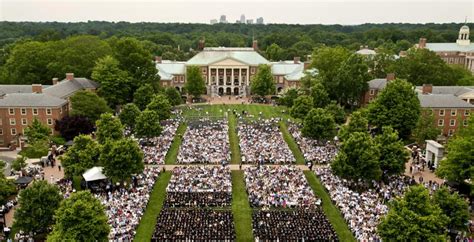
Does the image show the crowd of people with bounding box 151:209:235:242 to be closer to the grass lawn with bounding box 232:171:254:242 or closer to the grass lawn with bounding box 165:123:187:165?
the grass lawn with bounding box 232:171:254:242

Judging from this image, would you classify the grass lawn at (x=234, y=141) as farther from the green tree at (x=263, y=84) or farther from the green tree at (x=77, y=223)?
the green tree at (x=77, y=223)

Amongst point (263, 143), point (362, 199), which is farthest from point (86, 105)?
point (362, 199)

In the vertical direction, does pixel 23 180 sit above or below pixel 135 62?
below

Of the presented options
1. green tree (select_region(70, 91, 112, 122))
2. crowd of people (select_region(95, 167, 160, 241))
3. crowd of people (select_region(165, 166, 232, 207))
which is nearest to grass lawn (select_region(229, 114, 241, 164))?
crowd of people (select_region(165, 166, 232, 207))

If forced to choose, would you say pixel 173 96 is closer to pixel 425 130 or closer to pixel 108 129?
pixel 108 129

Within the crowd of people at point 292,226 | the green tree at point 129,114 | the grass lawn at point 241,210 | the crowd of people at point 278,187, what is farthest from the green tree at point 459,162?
the green tree at point 129,114
